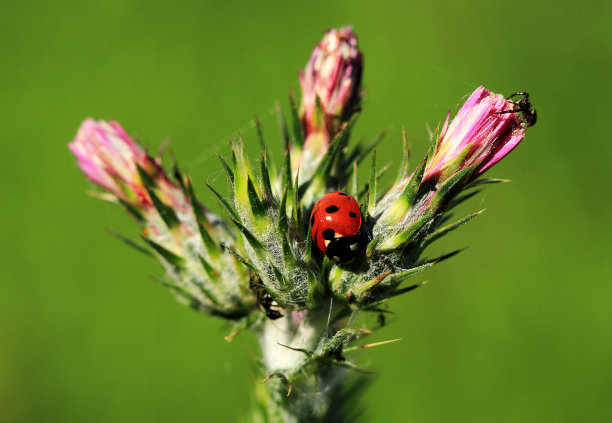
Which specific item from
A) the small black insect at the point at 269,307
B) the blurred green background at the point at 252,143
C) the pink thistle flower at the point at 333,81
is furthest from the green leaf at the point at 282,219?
the blurred green background at the point at 252,143

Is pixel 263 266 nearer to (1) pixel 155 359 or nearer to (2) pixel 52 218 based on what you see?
(1) pixel 155 359

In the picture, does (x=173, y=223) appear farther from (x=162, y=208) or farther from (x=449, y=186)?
(x=449, y=186)

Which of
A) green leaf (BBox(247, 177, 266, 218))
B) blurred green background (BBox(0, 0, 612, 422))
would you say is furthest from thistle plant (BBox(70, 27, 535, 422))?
blurred green background (BBox(0, 0, 612, 422))

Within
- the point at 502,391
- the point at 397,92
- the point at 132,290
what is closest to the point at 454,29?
the point at 397,92

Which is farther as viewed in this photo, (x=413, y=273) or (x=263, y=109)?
(x=263, y=109)

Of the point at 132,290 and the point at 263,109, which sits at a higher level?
the point at 263,109

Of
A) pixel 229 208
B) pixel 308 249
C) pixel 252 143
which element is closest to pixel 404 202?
pixel 308 249
